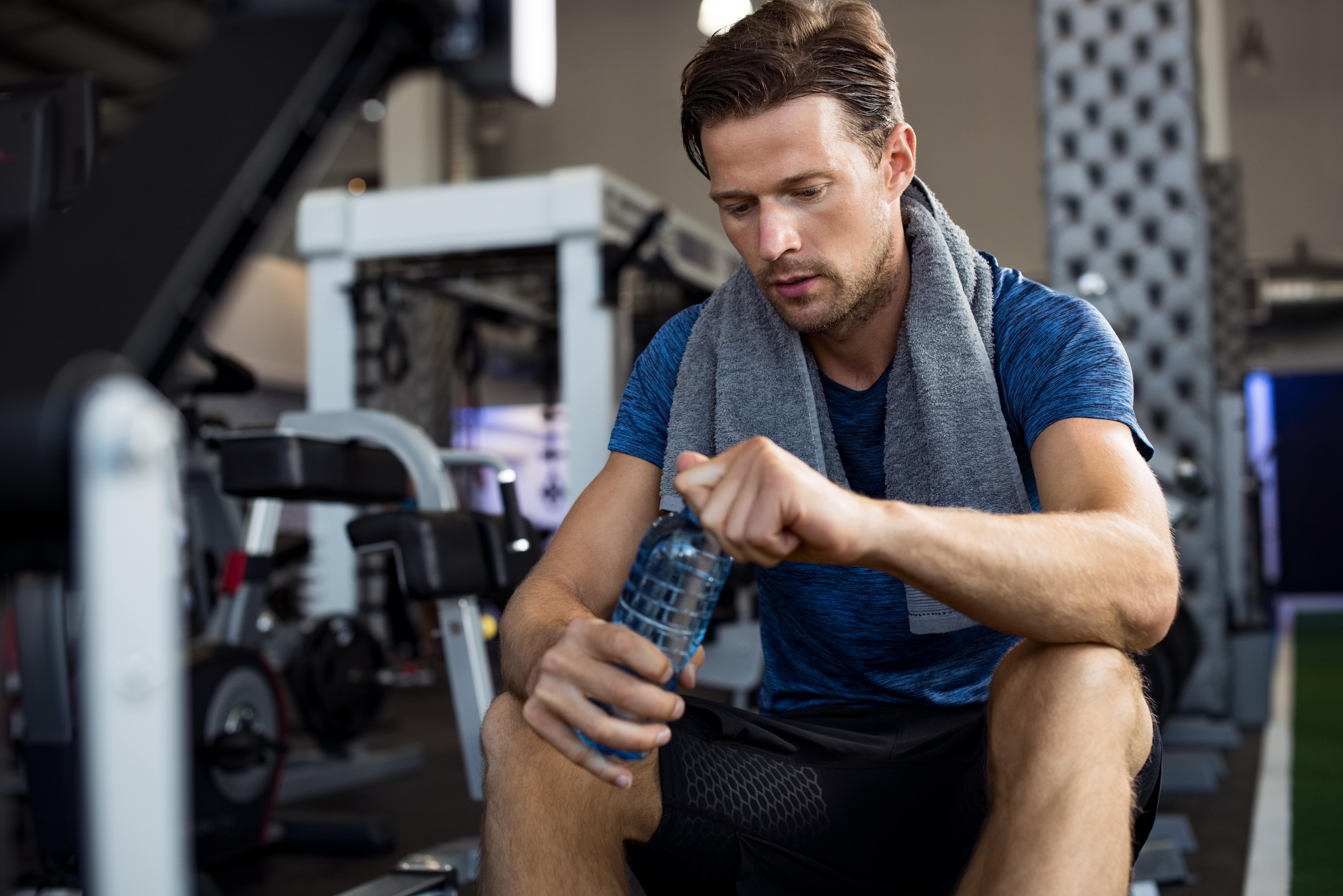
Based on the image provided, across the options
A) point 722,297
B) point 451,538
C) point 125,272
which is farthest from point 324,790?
point 125,272

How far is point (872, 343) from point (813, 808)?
559 millimetres

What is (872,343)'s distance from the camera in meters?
1.48

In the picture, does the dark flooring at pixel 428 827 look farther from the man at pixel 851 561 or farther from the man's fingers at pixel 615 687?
the man's fingers at pixel 615 687

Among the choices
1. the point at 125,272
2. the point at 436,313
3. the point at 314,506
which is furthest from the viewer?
the point at 436,313

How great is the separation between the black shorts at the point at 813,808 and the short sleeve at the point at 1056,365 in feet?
1.08

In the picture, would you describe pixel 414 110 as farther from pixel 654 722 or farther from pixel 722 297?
pixel 654 722

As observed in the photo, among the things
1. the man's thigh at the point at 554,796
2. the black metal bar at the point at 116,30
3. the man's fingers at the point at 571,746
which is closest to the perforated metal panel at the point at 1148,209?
the man's thigh at the point at 554,796

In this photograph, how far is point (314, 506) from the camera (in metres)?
5.02

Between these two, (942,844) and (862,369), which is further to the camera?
(862,369)

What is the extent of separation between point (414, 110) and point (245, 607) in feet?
20.0

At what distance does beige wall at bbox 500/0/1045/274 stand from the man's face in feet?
24.2

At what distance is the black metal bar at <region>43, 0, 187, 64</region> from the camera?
25.7ft

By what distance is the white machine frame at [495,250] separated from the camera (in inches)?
167

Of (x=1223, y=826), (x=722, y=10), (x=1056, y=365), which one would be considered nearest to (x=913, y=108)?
(x=722, y=10)
